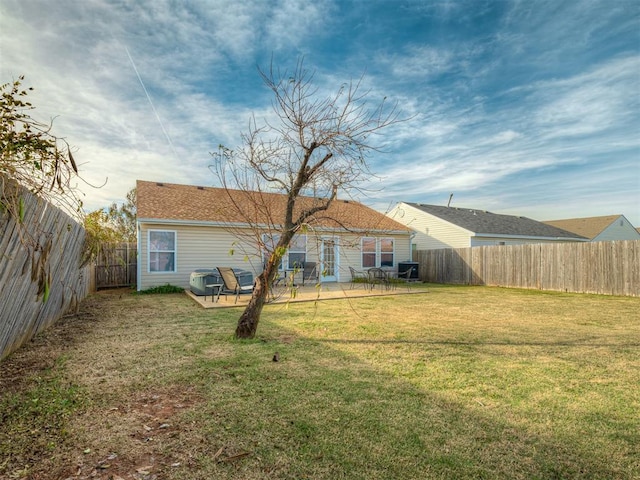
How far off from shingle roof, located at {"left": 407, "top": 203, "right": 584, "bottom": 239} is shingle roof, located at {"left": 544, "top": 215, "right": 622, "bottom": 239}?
4.87 meters

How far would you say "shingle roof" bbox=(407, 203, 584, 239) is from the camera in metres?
21.7

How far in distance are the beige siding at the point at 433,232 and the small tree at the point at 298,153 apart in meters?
16.3

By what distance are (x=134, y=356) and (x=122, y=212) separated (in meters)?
21.6

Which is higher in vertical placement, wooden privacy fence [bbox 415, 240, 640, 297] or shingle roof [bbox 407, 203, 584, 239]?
shingle roof [bbox 407, 203, 584, 239]

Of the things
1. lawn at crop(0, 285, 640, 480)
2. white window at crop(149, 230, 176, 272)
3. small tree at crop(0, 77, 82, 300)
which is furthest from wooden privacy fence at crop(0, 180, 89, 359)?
white window at crop(149, 230, 176, 272)

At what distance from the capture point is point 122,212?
2300cm

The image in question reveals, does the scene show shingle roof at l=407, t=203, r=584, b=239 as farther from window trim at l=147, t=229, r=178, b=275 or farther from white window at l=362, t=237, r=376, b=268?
window trim at l=147, t=229, r=178, b=275

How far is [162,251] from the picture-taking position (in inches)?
500

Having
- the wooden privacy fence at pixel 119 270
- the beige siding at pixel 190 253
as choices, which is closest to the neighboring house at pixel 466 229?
the beige siding at pixel 190 253

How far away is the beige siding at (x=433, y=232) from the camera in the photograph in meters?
21.1

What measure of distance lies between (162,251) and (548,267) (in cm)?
1519

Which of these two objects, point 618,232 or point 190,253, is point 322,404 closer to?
point 190,253

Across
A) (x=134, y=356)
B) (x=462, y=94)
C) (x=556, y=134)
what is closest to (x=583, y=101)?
(x=556, y=134)

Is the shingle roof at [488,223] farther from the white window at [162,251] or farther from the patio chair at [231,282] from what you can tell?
the white window at [162,251]
